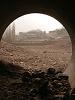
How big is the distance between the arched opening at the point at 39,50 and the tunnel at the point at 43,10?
5.69 feet

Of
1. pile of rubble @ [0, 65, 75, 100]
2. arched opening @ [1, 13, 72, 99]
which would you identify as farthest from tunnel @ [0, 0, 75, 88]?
arched opening @ [1, 13, 72, 99]

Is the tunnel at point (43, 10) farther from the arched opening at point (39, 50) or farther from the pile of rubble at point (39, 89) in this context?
the arched opening at point (39, 50)

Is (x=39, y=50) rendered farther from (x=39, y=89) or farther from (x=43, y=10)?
(x=39, y=89)

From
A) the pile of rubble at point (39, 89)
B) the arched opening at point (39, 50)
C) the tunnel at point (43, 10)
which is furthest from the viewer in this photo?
the arched opening at point (39, 50)

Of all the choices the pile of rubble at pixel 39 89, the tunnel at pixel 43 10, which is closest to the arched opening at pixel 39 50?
the pile of rubble at pixel 39 89

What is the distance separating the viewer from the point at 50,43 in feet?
82.7

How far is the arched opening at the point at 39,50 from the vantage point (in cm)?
1355

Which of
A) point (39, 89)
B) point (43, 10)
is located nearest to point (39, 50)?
point (43, 10)

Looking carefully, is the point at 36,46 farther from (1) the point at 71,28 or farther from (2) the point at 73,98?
(2) the point at 73,98

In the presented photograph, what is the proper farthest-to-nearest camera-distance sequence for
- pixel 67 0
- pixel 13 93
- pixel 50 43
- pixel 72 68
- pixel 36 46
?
pixel 50 43 < pixel 36 46 < pixel 72 68 < pixel 67 0 < pixel 13 93

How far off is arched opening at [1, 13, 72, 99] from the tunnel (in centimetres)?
173

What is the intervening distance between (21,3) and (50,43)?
56.7 ft

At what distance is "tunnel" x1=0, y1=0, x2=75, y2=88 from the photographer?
7.91m

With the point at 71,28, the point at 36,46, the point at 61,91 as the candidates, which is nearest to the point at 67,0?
the point at 71,28
